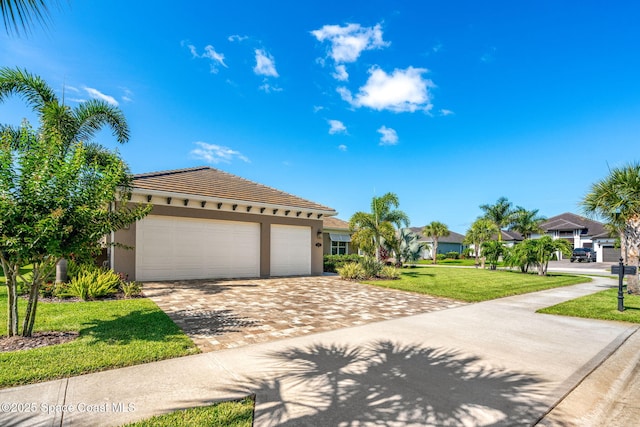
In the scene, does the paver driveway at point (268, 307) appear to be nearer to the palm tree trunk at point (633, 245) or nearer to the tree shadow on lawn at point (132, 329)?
the tree shadow on lawn at point (132, 329)

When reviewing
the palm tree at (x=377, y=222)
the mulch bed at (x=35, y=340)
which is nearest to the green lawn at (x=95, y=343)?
the mulch bed at (x=35, y=340)

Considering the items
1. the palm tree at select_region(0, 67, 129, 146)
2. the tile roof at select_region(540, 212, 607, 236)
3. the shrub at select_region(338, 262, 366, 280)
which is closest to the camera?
the palm tree at select_region(0, 67, 129, 146)

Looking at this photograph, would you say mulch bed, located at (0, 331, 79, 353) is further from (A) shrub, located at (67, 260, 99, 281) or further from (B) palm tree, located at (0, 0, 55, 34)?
(A) shrub, located at (67, 260, 99, 281)

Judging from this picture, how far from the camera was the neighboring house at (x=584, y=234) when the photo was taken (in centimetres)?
4286

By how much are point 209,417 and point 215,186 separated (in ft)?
44.2

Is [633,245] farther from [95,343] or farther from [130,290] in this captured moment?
[130,290]

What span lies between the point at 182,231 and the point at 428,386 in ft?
41.0

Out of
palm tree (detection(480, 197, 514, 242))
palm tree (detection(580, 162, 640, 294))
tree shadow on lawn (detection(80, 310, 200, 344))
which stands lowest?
tree shadow on lawn (detection(80, 310, 200, 344))

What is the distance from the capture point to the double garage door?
42.6 feet

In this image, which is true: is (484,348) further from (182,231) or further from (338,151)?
(338,151)

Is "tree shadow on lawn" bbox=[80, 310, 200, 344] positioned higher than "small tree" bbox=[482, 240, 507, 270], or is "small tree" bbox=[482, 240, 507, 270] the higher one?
"small tree" bbox=[482, 240, 507, 270]

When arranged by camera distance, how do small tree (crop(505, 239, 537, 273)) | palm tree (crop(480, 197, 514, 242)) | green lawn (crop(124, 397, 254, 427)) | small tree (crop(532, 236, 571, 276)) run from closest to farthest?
1. green lawn (crop(124, 397, 254, 427))
2. small tree (crop(532, 236, 571, 276))
3. small tree (crop(505, 239, 537, 273))
4. palm tree (crop(480, 197, 514, 242))

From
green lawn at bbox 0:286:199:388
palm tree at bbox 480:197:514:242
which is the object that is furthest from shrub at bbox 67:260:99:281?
palm tree at bbox 480:197:514:242

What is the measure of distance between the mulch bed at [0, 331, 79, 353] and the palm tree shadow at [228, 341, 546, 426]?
11.7 feet
